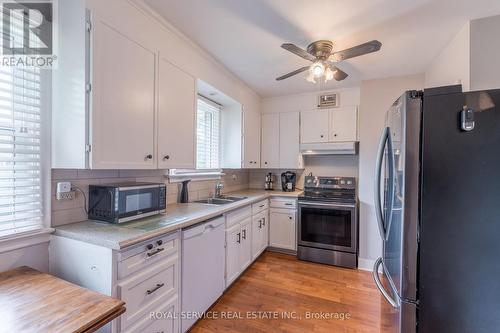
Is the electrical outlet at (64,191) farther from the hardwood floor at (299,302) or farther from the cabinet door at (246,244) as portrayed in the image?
the cabinet door at (246,244)

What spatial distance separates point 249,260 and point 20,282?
85.3 inches

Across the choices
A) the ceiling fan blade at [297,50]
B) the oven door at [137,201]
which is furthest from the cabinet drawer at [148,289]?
the ceiling fan blade at [297,50]

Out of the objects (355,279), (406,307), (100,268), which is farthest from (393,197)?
(355,279)

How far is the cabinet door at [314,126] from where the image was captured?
3.50 m

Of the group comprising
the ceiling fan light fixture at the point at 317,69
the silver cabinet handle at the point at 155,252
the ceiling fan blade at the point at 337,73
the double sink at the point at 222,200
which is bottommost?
the silver cabinet handle at the point at 155,252

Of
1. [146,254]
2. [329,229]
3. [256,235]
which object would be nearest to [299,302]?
[256,235]

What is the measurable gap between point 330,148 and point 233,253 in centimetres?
209

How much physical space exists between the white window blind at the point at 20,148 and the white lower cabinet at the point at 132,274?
0.78ft

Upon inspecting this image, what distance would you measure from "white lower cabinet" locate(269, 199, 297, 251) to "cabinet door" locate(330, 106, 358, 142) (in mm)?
1187

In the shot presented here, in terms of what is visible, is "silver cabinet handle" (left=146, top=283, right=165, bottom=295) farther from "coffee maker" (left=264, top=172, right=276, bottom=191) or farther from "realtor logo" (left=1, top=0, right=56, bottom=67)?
"coffee maker" (left=264, top=172, right=276, bottom=191)

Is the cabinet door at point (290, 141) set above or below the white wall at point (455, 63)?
below

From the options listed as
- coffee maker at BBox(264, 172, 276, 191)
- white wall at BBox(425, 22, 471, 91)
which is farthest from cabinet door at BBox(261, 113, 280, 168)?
white wall at BBox(425, 22, 471, 91)

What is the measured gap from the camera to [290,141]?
373 cm

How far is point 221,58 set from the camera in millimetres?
2473
